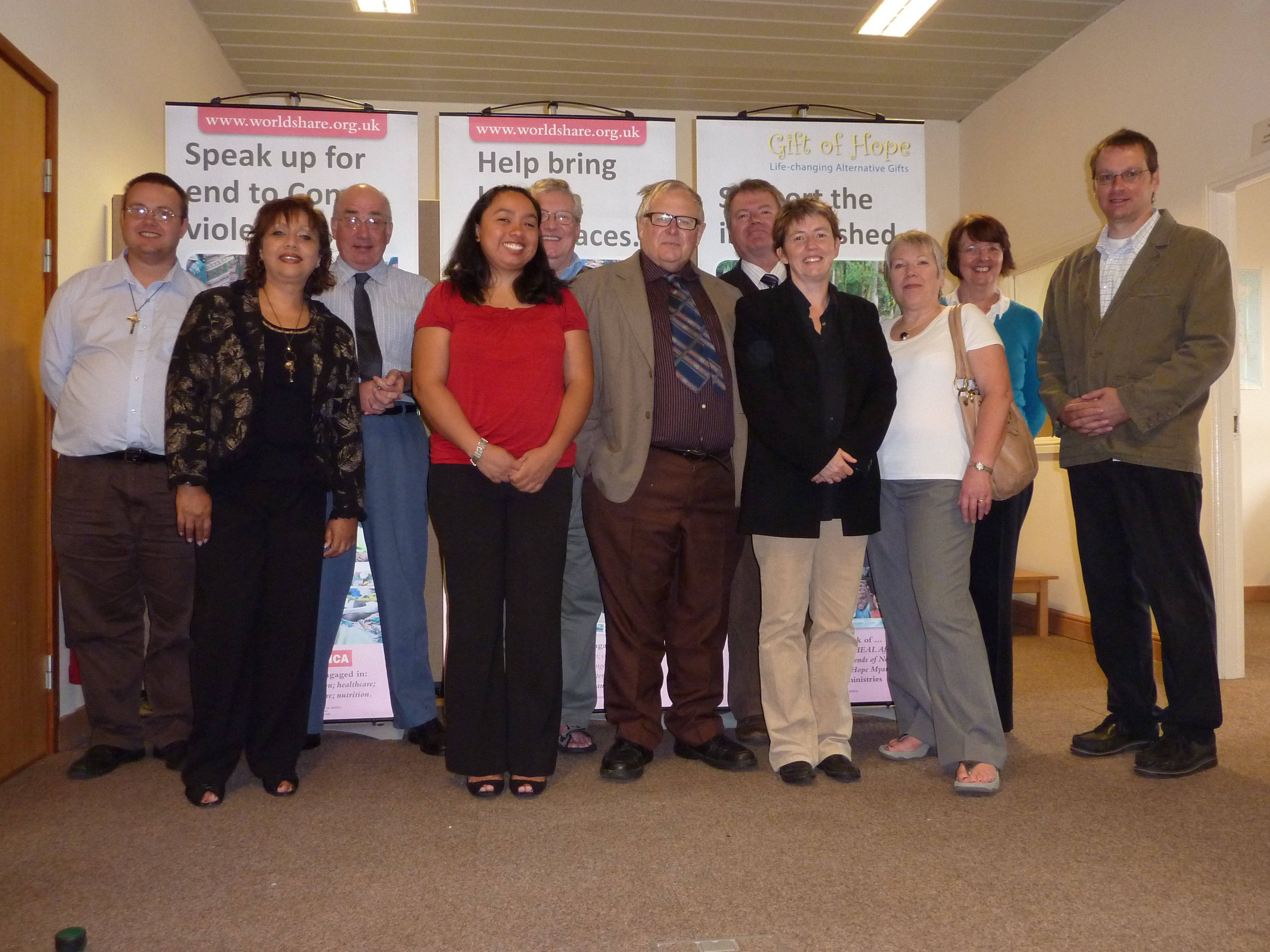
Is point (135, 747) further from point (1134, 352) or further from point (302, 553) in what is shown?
point (1134, 352)

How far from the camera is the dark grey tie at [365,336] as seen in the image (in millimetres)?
3090

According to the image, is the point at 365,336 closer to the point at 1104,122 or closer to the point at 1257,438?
the point at 1104,122

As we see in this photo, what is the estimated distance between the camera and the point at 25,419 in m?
3.08

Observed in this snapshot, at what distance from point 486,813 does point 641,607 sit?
0.72 metres

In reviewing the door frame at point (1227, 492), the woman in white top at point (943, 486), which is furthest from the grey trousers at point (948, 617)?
the door frame at point (1227, 492)

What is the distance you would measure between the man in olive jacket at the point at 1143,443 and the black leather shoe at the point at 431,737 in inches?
78.8

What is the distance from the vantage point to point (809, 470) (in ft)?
8.67

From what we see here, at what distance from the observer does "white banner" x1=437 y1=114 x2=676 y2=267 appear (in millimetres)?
3670

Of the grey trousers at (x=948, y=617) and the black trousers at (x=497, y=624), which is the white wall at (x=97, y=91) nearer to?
the black trousers at (x=497, y=624)

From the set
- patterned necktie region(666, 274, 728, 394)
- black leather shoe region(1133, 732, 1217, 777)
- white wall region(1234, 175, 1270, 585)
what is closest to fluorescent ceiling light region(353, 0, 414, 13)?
patterned necktie region(666, 274, 728, 394)

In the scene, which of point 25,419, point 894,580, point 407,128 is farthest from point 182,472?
point 894,580

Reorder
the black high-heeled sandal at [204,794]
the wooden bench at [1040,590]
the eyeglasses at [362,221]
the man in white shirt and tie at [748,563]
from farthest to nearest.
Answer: the wooden bench at [1040,590] < the man in white shirt and tie at [748,563] < the eyeglasses at [362,221] < the black high-heeled sandal at [204,794]

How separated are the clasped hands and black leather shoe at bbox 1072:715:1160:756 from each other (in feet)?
3.05

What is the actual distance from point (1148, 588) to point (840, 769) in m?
1.09
